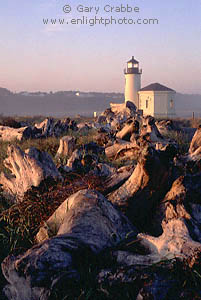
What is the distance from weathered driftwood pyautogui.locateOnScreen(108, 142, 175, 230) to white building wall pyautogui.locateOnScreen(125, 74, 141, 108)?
2523 inches

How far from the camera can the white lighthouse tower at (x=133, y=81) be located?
2625 inches

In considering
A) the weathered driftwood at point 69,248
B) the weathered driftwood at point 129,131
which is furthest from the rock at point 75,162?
the weathered driftwood at point 129,131

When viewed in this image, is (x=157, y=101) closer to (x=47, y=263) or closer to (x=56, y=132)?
(x=56, y=132)

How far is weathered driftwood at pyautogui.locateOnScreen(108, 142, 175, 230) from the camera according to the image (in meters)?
3.67

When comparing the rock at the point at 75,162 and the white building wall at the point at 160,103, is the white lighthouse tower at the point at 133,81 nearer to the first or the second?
the white building wall at the point at 160,103

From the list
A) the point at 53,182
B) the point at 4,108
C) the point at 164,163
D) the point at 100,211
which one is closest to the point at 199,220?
the point at 164,163

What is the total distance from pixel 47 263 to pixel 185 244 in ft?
3.84

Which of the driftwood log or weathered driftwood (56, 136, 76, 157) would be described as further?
the driftwood log

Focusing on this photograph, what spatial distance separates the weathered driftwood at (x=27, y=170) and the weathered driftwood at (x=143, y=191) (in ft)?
4.78

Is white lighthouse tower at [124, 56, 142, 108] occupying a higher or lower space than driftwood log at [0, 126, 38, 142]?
higher

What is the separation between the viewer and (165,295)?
2.45 meters

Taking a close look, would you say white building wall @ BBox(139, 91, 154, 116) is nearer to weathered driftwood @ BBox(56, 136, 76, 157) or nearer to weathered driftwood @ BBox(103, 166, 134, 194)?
weathered driftwood @ BBox(56, 136, 76, 157)

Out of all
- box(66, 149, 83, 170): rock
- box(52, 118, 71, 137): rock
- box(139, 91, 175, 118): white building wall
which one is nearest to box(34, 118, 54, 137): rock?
box(52, 118, 71, 137): rock

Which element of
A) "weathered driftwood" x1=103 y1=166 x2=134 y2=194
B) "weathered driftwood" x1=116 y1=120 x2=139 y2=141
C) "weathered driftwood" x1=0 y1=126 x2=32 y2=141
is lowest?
"weathered driftwood" x1=0 y1=126 x2=32 y2=141
